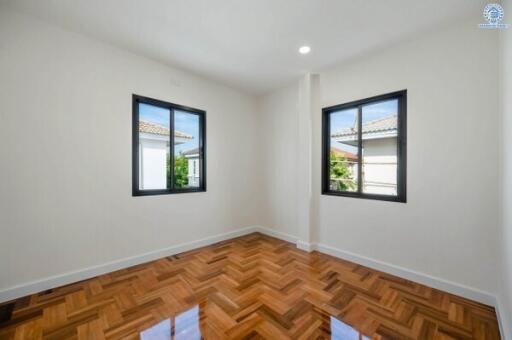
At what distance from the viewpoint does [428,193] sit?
2445 millimetres

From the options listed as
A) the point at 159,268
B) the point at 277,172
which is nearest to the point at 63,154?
the point at 159,268

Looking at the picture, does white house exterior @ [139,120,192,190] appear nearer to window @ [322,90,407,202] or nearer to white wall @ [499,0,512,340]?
window @ [322,90,407,202]

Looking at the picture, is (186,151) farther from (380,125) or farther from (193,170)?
(380,125)

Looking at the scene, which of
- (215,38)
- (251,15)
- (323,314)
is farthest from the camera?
(215,38)

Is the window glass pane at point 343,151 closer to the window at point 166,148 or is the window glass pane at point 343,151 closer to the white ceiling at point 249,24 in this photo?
A: the white ceiling at point 249,24

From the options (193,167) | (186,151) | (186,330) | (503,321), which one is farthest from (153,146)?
(503,321)

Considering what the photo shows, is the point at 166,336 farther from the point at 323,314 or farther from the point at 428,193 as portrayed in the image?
the point at 428,193

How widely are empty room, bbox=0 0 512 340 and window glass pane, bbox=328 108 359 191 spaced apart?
0.08 ft

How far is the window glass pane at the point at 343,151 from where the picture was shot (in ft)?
10.5

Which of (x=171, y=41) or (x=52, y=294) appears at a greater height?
(x=171, y=41)

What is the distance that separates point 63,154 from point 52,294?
1473mm

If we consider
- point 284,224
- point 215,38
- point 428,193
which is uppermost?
point 215,38

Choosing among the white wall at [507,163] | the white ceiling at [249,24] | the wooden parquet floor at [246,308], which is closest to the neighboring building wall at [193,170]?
the wooden parquet floor at [246,308]

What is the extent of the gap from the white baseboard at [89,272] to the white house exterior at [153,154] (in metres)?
0.97
